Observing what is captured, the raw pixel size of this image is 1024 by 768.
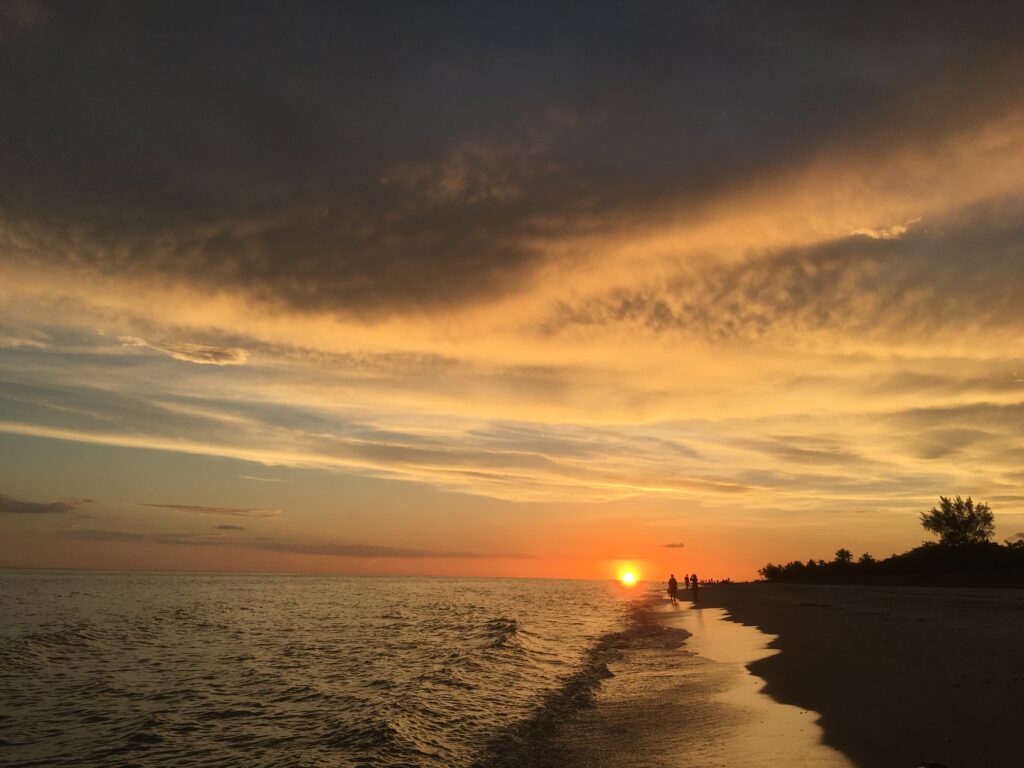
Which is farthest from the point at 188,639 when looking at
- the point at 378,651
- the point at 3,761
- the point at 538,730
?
the point at 538,730

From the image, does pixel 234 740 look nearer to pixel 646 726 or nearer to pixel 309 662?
pixel 646 726

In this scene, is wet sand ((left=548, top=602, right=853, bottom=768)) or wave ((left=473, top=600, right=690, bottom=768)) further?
wave ((left=473, top=600, right=690, bottom=768))

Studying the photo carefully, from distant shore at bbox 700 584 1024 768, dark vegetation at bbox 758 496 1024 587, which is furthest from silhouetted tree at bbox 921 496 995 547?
distant shore at bbox 700 584 1024 768

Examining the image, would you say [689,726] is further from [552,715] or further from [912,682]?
[912,682]

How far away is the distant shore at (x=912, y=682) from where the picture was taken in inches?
418

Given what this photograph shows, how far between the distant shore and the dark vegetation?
33184 mm

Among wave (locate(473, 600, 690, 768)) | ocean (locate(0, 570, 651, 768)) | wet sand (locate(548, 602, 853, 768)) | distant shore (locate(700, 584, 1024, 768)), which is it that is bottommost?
ocean (locate(0, 570, 651, 768))

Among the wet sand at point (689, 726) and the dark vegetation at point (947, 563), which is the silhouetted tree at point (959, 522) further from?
the wet sand at point (689, 726)

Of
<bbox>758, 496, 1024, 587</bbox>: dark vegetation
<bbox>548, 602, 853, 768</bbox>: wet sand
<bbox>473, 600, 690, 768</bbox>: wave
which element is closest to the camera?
<bbox>548, 602, 853, 768</bbox>: wet sand

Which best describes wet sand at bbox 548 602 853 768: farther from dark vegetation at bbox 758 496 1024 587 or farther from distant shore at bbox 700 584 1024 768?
dark vegetation at bbox 758 496 1024 587

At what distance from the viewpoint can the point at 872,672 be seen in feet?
57.5

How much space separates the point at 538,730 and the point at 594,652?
15709mm

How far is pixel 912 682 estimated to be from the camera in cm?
1553

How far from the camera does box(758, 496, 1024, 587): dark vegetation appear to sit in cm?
5844
